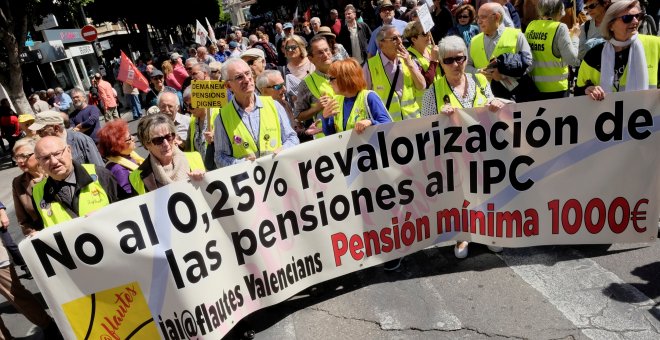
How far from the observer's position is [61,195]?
10.8ft

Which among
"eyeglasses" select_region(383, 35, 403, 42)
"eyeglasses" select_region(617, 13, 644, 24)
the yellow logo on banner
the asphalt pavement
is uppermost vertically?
"eyeglasses" select_region(383, 35, 403, 42)

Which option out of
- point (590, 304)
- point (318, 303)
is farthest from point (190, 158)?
point (590, 304)

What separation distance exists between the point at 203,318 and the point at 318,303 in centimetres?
96

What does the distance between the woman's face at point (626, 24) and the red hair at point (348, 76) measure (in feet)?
6.20

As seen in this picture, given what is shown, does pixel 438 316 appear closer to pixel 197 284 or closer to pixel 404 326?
pixel 404 326

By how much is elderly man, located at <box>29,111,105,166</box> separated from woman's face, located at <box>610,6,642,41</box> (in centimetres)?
497

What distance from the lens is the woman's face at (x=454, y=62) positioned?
3551 mm

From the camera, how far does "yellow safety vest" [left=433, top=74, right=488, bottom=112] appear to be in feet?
12.0

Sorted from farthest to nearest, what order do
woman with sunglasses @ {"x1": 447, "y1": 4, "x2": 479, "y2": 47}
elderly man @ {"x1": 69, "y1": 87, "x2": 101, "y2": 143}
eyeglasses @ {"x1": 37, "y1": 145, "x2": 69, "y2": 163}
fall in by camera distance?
elderly man @ {"x1": 69, "y1": 87, "x2": 101, "y2": 143}
woman with sunglasses @ {"x1": 447, "y1": 4, "x2": 479, "y2": 47}
eyeglasses @ {"x1": 37, "y1": 145, "x2": 69, "y2": 163}

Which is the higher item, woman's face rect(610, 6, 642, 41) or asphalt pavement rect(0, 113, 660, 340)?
woman's face rect(610, 6, 642, 41)

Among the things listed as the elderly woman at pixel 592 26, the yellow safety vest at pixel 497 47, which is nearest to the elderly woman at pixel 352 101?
the yellow safety vest at pixel 497 47

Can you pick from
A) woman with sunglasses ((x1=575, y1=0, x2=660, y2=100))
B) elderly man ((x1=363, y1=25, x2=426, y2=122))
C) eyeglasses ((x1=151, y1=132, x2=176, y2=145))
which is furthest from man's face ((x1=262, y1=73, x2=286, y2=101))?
woman with sunglasses ((x1=575, y1=0, x2=660, y2=100))

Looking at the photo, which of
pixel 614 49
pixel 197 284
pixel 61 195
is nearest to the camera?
pixel 197 284

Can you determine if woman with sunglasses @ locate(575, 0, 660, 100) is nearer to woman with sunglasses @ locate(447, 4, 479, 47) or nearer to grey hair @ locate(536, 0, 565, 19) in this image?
grey hair @ locate(536, 0, 565, 19)
